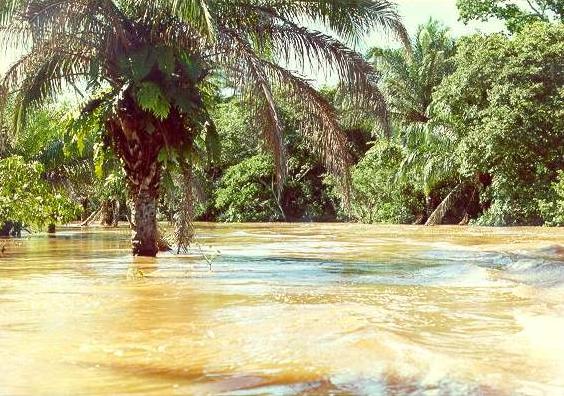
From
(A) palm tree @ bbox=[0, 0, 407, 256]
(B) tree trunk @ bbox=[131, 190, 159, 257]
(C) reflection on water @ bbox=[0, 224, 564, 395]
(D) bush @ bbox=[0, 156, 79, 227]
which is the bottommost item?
(C) reflection on water @ bbox=[0, 224, 564, 395]

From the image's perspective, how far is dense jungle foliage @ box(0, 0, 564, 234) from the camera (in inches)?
499

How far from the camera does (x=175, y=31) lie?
1045cm

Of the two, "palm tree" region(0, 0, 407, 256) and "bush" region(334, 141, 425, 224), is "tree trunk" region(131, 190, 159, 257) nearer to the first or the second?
"palm tree" region(0, 0, 407, 256)

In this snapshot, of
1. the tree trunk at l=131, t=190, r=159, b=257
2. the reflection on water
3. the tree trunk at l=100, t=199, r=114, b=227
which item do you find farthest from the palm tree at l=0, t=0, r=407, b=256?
the tree trunk at l=100, t=199, r=114, b=227

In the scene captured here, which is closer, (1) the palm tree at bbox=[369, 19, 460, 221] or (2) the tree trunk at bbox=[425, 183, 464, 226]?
(1) the palm tree at bbox=[369, 19, 460, 221]

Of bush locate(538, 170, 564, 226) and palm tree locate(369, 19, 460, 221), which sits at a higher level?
palm tree locate(369, 19, 460, 221)

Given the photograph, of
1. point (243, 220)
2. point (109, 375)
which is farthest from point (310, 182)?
point (109, 375)

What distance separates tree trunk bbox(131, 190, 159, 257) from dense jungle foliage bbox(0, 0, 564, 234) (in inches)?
21.0

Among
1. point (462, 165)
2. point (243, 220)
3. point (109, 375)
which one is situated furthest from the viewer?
point (243, 220)

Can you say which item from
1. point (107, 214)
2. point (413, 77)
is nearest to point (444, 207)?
point (413, 77)

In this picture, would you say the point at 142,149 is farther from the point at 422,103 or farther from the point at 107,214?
the point at 107,214

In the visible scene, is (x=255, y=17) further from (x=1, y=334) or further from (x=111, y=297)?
(x=1, y=334)

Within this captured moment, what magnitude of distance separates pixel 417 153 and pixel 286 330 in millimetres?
23126

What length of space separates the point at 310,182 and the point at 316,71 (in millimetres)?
25749
